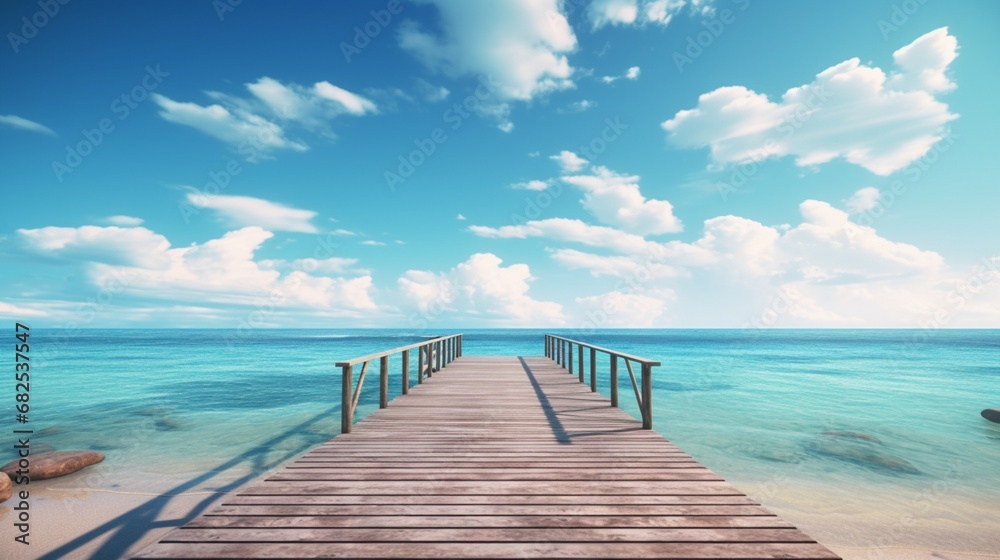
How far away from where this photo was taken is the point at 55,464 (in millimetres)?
8109

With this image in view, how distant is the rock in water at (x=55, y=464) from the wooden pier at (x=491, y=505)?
6487mm

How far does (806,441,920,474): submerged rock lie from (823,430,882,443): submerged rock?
0.95m

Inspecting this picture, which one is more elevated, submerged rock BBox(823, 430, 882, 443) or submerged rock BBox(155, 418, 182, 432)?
submerged rock BBox(155, 418, 182, 432)

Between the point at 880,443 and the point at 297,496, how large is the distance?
45.3 feet

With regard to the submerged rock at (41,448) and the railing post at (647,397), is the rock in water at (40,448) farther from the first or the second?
the railing post at (647,397)

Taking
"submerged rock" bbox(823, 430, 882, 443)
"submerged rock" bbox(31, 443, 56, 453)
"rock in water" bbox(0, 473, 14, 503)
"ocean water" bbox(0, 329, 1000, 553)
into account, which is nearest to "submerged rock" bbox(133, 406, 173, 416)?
"ocean water" bbox(0, 329, 1000, 553)

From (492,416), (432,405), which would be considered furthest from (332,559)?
(432,405)

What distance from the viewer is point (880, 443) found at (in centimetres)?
1123

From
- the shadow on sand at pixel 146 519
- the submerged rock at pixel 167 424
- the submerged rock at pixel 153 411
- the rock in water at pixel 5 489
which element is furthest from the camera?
the submerged rock at pixel 153 411

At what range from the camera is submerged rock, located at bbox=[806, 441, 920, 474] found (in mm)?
9398

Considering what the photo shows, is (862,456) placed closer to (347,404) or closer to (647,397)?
(647,397)

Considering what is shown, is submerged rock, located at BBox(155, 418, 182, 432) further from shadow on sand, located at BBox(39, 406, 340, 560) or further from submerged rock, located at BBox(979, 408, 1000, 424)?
submerged rock, located at BBox(979, 408, 1000, 424)

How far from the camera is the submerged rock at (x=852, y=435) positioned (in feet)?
37.8

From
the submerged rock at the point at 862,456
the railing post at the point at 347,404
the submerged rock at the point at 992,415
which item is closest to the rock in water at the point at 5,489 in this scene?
the railing post at the point at 347,404
